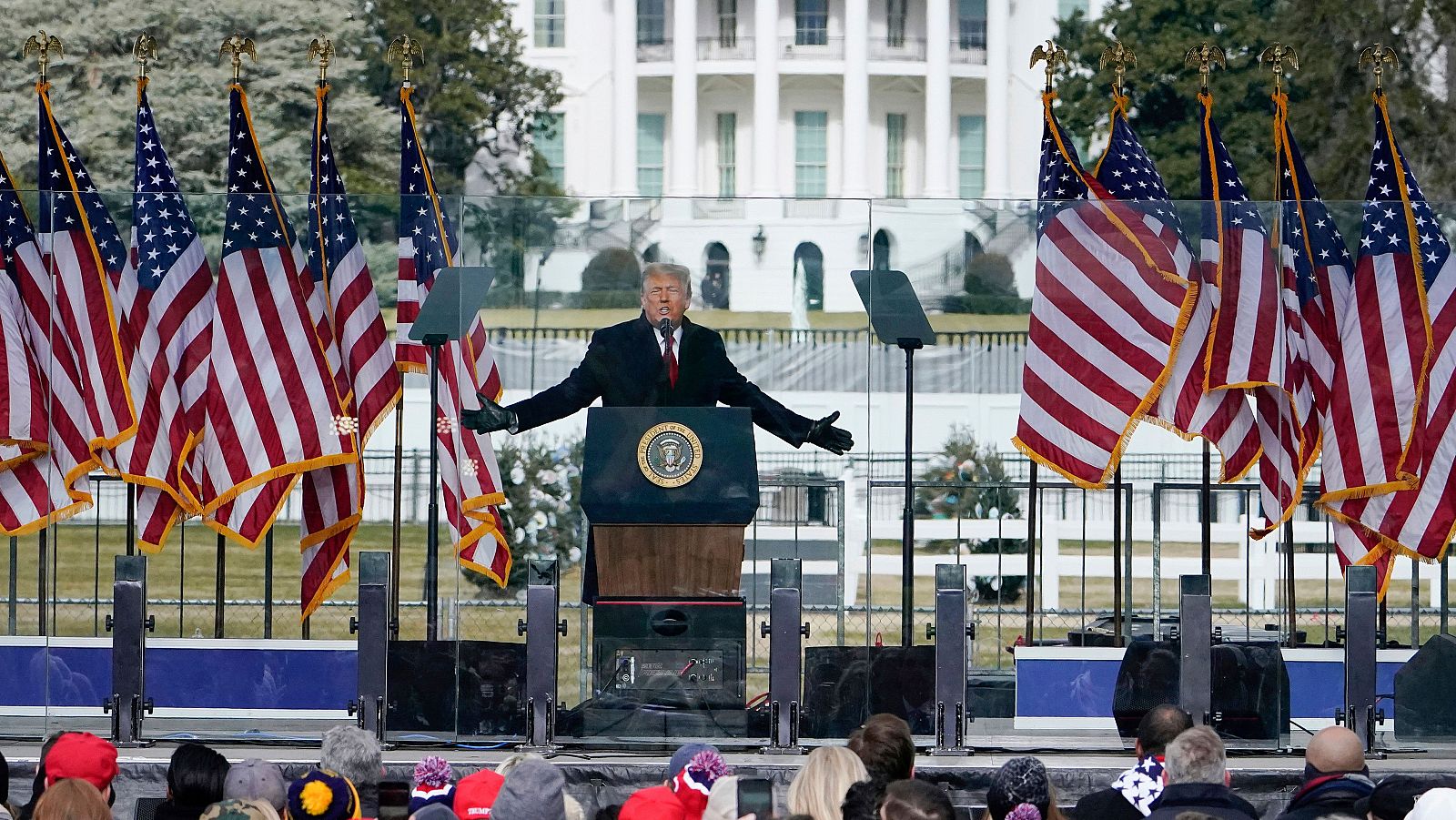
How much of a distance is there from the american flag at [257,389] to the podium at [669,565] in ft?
5.38

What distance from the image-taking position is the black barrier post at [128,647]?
45.4ft

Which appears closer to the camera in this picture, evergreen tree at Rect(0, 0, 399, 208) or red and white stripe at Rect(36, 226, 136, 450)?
red and white stripe at Rect(36, 226, 136, 450)

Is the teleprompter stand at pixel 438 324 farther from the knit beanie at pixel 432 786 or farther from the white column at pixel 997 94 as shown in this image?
the white column at pixel 997 94

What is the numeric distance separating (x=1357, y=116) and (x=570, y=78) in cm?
4076

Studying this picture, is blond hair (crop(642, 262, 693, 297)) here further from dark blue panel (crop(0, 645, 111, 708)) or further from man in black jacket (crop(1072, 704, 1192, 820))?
man in black jacket (crop(1072, 704, 1192, 820))

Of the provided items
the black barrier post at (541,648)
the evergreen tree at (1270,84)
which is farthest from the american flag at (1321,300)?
the evergreen tree at (1270,84)

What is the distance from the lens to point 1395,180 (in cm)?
1520

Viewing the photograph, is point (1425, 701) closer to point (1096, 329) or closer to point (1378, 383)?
point (1378, 383)

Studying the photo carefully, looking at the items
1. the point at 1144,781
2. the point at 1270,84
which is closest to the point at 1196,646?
the point at 1144,781

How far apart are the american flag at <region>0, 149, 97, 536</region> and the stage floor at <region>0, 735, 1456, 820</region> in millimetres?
1657

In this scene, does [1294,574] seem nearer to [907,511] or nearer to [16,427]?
[907,511]

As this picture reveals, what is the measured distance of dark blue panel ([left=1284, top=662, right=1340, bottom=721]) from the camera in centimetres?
1407

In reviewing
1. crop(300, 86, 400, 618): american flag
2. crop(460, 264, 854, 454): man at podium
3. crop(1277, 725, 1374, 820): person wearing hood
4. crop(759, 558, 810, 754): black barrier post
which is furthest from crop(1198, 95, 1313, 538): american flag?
crop(300, 86, 400, 618): american flag

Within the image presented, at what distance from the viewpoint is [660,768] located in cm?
1346
